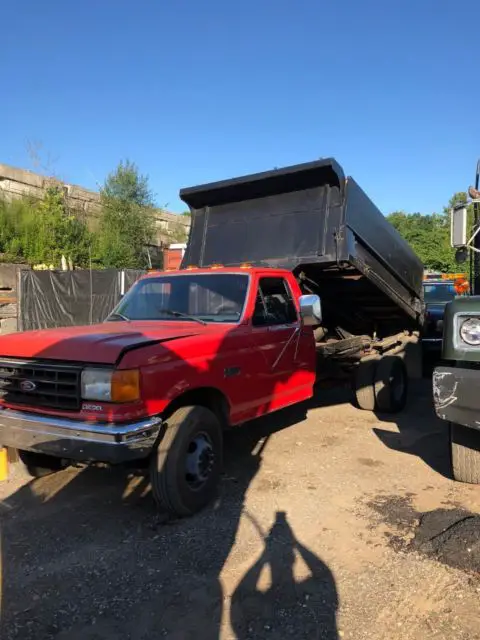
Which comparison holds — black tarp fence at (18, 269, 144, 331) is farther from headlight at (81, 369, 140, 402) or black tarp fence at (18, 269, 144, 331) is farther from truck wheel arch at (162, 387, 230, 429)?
headlight at (81, 369, 140, 402)

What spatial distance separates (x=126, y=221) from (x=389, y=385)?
49.5 feet

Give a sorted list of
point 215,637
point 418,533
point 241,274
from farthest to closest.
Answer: point 241,274 → point 418,533 → point 215,637

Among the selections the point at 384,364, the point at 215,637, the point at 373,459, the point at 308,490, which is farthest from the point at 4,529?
the point at 384,364

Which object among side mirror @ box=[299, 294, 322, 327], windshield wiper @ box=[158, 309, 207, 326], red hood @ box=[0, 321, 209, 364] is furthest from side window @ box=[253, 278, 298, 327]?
red hood @ box=[0, 321, 209, 364]

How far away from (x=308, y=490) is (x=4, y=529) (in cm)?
246

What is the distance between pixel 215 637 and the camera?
8.73 ft

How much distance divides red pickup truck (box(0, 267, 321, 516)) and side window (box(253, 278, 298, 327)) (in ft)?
0.06

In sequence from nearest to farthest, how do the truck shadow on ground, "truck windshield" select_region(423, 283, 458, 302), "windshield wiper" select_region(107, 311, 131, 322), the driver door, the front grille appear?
the truck shadow on ground → the front grille → the driver door → "windshield wiper" select_region(107, 311, 131, 322) → "truck windshield" select_region(423, 283, 458, 302)

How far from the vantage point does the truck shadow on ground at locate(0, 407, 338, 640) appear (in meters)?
2.77

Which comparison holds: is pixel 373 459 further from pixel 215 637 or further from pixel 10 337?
pixel 10 337

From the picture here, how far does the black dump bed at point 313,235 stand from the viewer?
5781 millimetres

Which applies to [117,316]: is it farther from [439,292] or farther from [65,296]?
[439,292]

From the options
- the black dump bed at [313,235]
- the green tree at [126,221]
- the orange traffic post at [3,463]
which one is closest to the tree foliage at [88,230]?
the green tree at [126,221]

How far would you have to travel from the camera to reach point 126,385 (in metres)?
3.51
